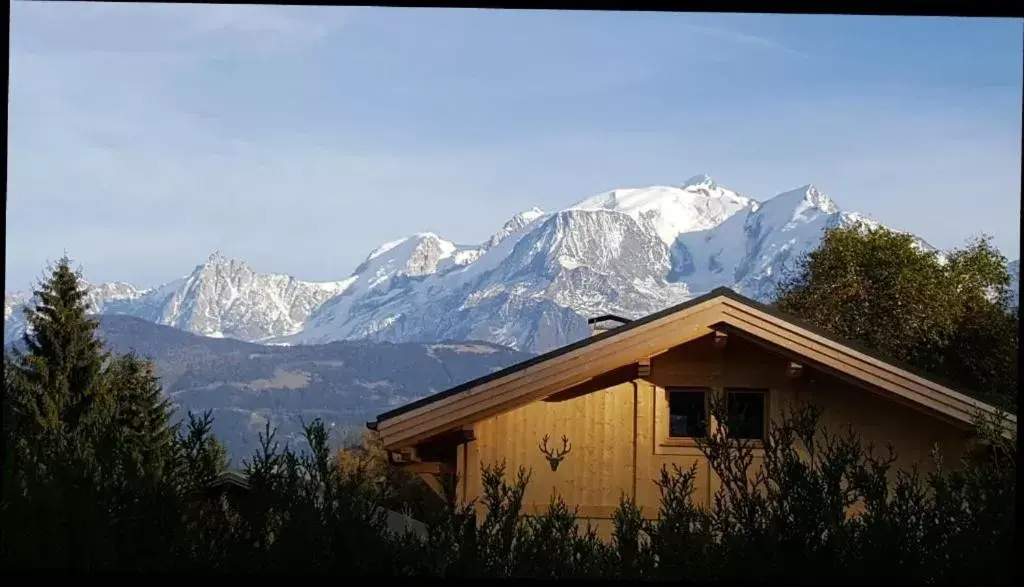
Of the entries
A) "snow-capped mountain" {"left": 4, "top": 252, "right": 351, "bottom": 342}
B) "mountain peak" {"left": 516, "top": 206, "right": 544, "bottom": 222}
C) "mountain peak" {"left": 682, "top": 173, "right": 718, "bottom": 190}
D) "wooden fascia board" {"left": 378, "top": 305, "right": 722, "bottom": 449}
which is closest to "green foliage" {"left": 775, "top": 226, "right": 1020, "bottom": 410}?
"wooden fascia board" {"left": 378, "top": 305, "right": 722, "bottom": 449}

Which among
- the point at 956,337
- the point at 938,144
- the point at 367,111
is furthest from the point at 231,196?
the point at 956,337

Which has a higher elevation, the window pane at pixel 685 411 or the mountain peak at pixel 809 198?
the mountain peak at pixel 809 198

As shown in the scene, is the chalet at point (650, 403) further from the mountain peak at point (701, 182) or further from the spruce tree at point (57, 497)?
the mountain peak at point (701, 182)

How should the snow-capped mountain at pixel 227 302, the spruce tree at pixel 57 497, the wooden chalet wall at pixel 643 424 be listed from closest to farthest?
the spruce tree at pixel 57 497 → the wooden chalet wall at pixel 643 424 → the snow-capped mountain at pixel 227 302

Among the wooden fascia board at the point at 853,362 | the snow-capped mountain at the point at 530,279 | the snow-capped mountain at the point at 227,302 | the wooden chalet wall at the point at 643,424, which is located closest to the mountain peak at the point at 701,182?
the snow-capped mountain at the point at 530,279

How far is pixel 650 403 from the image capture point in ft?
26.9

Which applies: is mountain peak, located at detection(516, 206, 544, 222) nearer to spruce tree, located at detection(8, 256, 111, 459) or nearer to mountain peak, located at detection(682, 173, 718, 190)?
mountain peak, located at detection(682, 173, 718, 190)

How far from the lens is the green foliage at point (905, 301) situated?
19.5 meters

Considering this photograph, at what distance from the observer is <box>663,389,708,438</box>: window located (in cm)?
826

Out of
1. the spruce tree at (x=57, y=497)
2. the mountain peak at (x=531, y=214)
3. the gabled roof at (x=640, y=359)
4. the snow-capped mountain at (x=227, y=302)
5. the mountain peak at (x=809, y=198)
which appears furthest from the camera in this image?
the mountain peak at (x=531, y=214)

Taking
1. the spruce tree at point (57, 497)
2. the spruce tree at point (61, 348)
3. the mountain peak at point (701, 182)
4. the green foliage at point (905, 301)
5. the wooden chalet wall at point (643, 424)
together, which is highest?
the mountain peak at point (701, 182)

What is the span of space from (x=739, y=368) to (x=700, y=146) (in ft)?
422

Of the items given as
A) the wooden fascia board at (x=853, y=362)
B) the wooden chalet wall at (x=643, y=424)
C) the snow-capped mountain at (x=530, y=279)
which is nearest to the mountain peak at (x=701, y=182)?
the snow-capped mountain at (x=530, y=279)

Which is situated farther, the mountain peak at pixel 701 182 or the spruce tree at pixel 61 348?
the mountain peak at pixel 701 182
